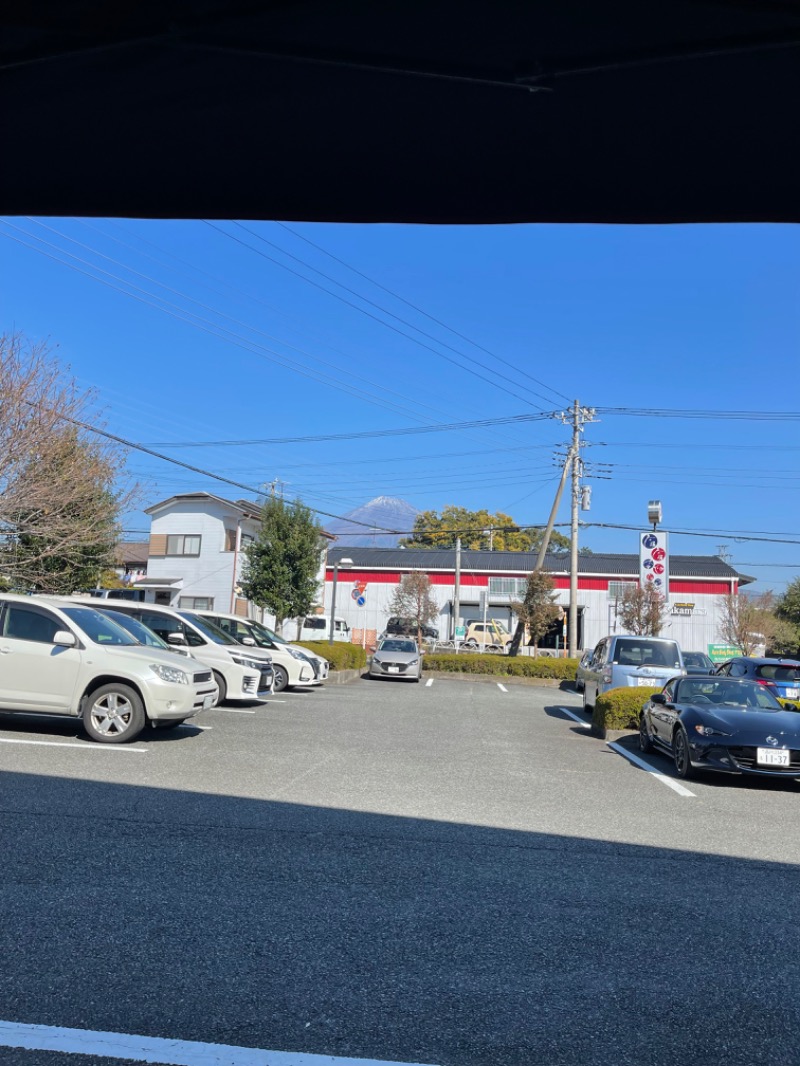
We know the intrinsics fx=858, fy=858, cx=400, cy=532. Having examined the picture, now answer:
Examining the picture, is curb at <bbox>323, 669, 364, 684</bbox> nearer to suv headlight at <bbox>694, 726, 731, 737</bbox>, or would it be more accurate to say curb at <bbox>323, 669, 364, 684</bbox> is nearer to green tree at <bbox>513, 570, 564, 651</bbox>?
green tree at <bbox>513, 570, 564, 651</bbox>

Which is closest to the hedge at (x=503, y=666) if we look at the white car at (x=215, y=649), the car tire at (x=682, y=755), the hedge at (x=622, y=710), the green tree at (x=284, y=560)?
the green tree at (x=284, y=560)

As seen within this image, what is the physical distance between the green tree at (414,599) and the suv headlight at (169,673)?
39653 mm

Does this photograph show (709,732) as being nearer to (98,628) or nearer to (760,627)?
(98,628)

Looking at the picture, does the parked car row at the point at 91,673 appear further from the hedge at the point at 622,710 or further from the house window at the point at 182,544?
the house window at the point at 182,544

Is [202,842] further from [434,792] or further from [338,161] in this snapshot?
[338,161]

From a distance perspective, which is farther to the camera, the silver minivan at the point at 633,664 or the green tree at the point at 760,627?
the green tree at the point at 760,627

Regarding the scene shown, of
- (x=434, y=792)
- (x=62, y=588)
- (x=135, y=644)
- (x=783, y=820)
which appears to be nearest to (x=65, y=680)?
(x=135, y=644)

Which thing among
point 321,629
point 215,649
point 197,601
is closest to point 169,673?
point 215,649

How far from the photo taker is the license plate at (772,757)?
32.9 ft

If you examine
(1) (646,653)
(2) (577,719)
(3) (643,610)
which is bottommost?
(2) (577,719)

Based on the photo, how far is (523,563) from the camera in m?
57.1

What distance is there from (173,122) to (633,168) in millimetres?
1168

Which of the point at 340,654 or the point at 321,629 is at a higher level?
the point at 321,629

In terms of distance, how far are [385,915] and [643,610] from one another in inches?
1528
